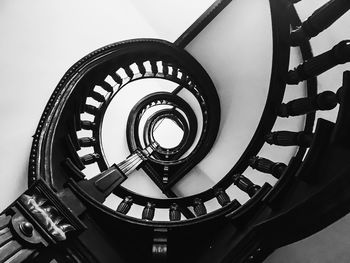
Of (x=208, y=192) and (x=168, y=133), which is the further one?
(x=168, y=133)

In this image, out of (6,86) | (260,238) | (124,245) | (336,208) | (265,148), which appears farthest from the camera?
(265,148)

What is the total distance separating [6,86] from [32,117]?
22cm

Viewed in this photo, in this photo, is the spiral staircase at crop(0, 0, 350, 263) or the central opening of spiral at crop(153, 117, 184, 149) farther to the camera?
the central opening of spiral at crop(153, 117, 184, 149)

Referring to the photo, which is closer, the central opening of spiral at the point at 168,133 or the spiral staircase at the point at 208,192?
the spiral staircase at the point at 208,192

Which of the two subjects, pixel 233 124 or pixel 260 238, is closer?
pixel 260 238

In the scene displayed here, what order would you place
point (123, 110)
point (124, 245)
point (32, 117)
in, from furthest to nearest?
point (123, 110)
point (32, 117)
point (124, 245)

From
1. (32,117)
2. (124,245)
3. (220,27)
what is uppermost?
(32,117)

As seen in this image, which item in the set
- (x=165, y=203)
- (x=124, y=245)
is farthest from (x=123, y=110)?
(x=124, y=245)

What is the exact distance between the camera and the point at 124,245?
1.34 m

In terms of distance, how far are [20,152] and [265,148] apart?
4.91 ft

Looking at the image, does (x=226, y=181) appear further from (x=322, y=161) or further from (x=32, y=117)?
(x=32, y=117)

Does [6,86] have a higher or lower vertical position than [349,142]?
higher

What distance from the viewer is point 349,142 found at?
2.83ft

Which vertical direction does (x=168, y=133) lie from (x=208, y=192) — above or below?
above
